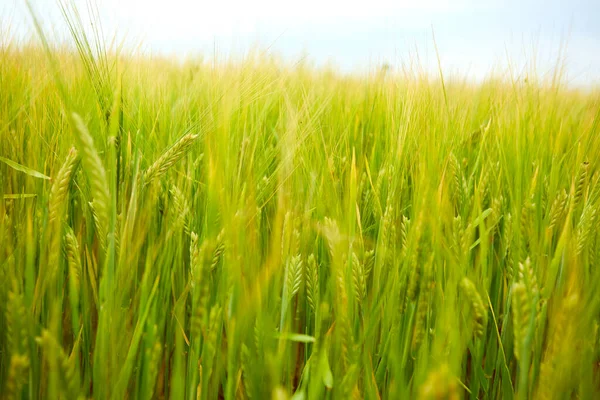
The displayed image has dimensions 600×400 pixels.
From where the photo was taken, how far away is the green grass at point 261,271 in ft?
1.54

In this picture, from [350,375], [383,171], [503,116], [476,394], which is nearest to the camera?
[350,375]

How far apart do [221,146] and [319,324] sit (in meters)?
0.27

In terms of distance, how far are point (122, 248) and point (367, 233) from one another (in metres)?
0.55

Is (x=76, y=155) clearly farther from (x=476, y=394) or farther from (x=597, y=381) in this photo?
(x=597, y=381)

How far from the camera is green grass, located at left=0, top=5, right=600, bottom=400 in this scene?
1.54ft

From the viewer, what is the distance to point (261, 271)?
593 mm

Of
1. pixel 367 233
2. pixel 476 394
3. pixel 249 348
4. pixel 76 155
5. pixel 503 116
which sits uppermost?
pixel 503 116

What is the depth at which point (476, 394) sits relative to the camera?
68 centimetres

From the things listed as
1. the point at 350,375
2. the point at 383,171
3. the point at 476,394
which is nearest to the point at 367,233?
the point at 383,171

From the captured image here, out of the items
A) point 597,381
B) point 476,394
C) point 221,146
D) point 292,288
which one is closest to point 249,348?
point 292,288

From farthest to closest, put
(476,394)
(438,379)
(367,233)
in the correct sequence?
(367,233)
(476,394)
(438,379)

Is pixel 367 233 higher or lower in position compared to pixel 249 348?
higher

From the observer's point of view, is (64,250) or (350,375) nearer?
(350,375)

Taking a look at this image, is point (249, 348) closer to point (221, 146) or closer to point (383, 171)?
point (221, 146)
